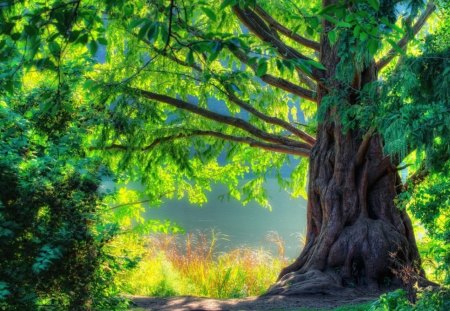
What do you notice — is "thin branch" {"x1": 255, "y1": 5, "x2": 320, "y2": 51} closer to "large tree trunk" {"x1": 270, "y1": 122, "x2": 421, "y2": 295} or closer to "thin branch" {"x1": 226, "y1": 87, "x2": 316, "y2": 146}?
"thin branch" {"x1": 226, "y1": 87, "x2": 316, "y2": 146}

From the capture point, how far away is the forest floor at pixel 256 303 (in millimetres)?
6477

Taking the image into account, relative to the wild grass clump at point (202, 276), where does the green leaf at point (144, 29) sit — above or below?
above

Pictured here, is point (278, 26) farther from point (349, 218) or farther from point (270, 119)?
point (349, 218)

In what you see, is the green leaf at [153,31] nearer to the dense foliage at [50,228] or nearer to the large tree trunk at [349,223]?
the dense foliage at [50,228]

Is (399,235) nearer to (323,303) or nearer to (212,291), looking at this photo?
(323,303)

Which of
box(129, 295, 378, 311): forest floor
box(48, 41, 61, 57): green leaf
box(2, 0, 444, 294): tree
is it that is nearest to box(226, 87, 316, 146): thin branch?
box(2, 0, 444, 294): tree

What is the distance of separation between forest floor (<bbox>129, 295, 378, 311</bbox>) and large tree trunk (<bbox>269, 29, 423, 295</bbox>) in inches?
10.2

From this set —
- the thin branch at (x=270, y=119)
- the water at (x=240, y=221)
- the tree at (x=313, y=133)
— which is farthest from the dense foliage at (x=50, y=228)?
the water at (x=240, y=221)

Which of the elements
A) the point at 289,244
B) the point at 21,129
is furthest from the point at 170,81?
the point at 289,244

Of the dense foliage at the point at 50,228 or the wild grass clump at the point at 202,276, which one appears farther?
the wild grass clump at the point at 202,276

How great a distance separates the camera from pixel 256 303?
6746 mm

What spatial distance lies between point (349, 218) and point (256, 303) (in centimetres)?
185

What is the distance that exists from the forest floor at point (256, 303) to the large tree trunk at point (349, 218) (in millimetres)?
258

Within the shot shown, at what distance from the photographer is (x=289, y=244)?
22.3m
